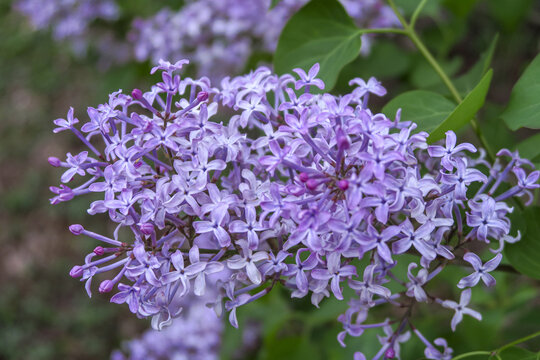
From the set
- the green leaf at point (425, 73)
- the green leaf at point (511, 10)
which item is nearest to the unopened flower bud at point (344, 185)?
the green leaf at point (425, 73)

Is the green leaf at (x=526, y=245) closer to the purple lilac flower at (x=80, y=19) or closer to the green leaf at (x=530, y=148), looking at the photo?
the green leaf at (x=530, y=148)

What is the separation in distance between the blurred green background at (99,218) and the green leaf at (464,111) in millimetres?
572

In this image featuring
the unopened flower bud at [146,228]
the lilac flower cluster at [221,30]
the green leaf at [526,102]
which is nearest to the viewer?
the unopened flower bud at [146,228]

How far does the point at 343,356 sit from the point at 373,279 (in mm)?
1283

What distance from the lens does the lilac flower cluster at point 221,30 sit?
8.82 ft

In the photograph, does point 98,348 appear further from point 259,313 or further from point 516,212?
point 516,212

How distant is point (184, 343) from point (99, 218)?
219cm

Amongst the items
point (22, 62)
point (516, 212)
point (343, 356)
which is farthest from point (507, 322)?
point (22, 62)

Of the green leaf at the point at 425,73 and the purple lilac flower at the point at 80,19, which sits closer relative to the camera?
the green leaf at the point at 425,73

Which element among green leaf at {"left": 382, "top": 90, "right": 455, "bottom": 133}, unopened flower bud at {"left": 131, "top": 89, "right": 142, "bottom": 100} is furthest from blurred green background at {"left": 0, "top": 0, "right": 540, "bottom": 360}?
unopened flower bud at {"left": 131, "top": 89, "right": 142, "bottom": 100}

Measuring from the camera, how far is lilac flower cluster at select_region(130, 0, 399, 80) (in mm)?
2689

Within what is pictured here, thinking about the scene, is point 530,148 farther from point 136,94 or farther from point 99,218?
point 99,218

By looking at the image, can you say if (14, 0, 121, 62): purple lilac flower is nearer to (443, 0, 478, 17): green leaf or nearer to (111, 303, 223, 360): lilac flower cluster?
(111, 303, 223, 360): lilac flower cluster

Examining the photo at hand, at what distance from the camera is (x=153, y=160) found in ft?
4.23
